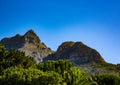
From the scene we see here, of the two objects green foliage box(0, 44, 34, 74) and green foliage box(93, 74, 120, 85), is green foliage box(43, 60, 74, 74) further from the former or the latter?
green foliage box(0, 44, 34, 74)

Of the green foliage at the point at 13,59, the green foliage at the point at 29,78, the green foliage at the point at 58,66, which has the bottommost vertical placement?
the green foliage at the point at 29,78

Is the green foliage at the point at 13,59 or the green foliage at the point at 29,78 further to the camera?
the green foliage at the point at 13,59

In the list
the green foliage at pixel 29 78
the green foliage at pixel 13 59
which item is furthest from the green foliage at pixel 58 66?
the green foliage at pixel 29 78

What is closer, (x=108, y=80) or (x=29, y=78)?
(x=29, y=78)

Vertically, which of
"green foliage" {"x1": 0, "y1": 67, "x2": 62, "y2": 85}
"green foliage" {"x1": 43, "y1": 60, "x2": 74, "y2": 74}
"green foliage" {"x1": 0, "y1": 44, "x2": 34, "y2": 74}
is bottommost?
"green foliage" {"x1": 0, "y1": 67, "x2": 62, "y2": 85}

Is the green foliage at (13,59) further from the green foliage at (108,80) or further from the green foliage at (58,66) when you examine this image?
the green foliage at (108,80)

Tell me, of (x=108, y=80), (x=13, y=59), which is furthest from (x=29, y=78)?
(x=13, y=59)

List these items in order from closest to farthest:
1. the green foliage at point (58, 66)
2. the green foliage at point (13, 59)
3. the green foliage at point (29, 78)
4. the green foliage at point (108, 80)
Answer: the green foliage at point (29, 78) < the green foliage at point (58, 66) < the green foliage at point (108, 80) < the green foliage at point (13, 59)

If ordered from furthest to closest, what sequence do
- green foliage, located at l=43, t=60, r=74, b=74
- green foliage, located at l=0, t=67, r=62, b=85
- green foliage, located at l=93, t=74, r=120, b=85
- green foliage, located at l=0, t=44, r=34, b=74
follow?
green foliage, located at l=0, t=44, r=34, b=74, green foliage, located at l=93, t=74, r=120, b=85, green foliage, located at l=43, t=60, r=74, b=74, green foliage, located at l=0, t=67, r=62, b=85

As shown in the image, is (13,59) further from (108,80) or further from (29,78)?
(29,78)

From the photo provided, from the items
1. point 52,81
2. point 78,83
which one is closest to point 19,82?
point 52,81

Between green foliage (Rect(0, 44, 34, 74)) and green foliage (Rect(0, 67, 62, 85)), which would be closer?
green foliage (Rect(0, 67, 62, 85))

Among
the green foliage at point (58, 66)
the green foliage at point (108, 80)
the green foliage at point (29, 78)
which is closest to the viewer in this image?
the green foliage at point (29, 78)

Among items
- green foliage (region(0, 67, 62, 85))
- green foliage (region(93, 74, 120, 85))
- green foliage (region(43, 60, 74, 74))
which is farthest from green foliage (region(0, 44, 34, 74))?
green foliage (region(0, 67, 62, 85))
